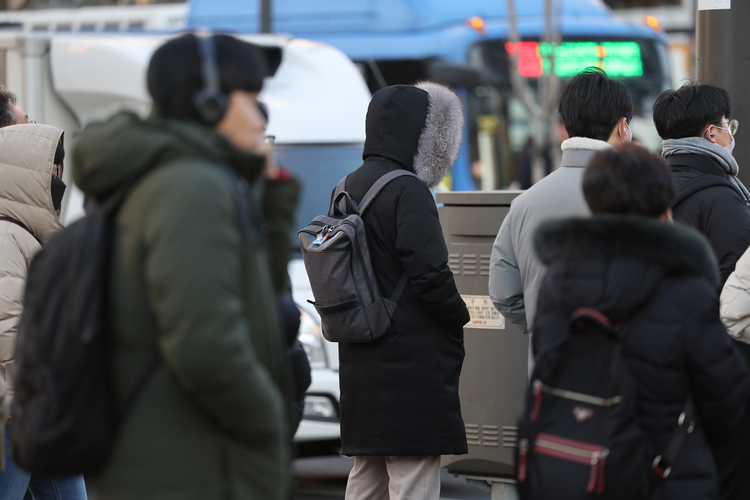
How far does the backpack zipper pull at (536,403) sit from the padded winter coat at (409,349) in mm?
1185

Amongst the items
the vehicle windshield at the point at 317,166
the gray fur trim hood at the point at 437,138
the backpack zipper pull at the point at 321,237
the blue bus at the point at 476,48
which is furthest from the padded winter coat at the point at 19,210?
the blue bus at the point at 476,48

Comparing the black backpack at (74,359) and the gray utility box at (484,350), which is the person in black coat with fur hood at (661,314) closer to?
the black backpack at (74,359)

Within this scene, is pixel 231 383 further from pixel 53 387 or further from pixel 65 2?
pixel 65 2

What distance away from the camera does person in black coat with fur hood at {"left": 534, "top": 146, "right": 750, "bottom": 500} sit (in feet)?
7.86

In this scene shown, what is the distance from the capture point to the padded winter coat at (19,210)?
3.38 meters

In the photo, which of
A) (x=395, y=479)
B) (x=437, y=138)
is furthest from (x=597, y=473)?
(x=437, y=138)

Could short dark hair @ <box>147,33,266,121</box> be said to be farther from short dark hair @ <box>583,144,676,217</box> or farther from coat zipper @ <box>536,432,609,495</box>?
coat zipper @ <box>536,432,609,495</box>

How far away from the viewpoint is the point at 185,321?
6.18 feet

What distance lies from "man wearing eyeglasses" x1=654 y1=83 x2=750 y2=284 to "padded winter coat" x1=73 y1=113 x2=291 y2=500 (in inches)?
88.8

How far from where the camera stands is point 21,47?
7531mm

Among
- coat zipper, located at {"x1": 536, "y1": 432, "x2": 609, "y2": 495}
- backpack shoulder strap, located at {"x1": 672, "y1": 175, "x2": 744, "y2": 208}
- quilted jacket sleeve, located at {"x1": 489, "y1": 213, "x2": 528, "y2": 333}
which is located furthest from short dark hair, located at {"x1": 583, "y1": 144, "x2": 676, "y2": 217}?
backpack shoulder strap, located at {"x1": 672, "y1": 175, "x2": 744, "y2": 208}

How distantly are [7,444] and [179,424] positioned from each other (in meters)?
1.61

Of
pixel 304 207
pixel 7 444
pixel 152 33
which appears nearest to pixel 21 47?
pixel 152 33

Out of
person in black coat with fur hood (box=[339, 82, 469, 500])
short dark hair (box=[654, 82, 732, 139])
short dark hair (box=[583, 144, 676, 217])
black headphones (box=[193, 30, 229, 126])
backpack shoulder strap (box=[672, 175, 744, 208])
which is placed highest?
black headphones (box=[193, 30, 229, 126])
